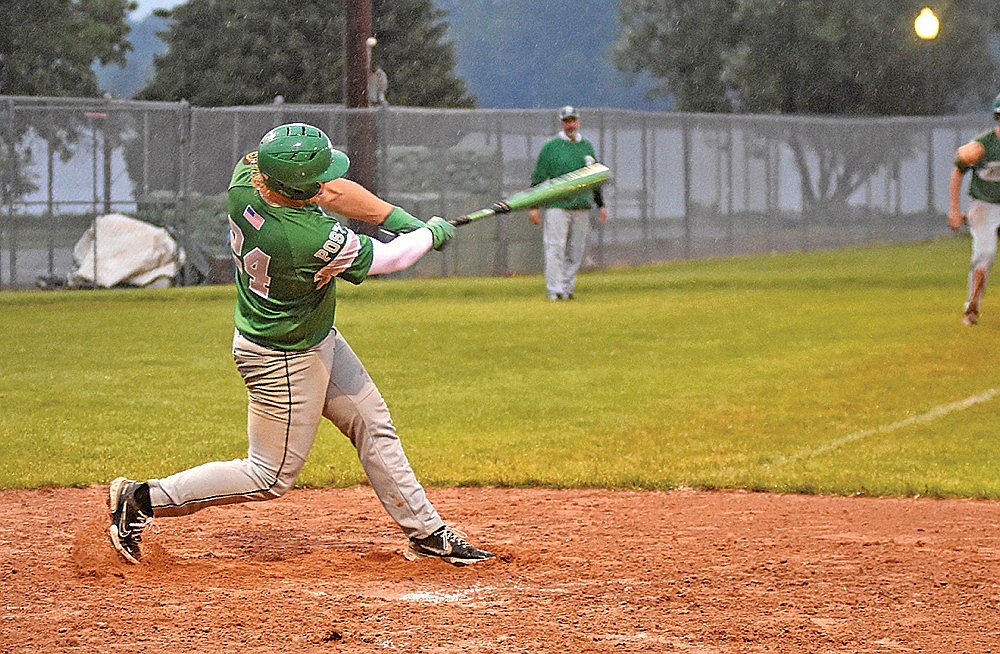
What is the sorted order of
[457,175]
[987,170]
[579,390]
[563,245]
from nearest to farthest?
[579,390] < [987,170] < [563,245] < [457,175]

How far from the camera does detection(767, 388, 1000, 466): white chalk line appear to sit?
372 inches

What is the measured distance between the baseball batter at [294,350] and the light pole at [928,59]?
61.0 feet

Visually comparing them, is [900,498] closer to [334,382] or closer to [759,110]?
[334,382]

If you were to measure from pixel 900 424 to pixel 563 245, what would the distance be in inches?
331

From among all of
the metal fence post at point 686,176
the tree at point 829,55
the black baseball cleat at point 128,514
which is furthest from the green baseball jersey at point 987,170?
the tree at point 829,55

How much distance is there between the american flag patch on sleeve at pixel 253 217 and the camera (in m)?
5.79

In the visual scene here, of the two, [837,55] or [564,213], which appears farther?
[837,55]

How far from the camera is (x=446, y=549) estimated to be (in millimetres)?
6328

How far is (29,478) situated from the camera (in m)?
8.70

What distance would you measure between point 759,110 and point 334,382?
44.5 metres

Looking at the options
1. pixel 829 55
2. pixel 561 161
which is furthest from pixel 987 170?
pixel 829 55

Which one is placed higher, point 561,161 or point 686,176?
point 686,176

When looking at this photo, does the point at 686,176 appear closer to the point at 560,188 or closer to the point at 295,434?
the point at 560,188

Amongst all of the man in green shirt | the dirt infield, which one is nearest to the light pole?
the man in green shirt
